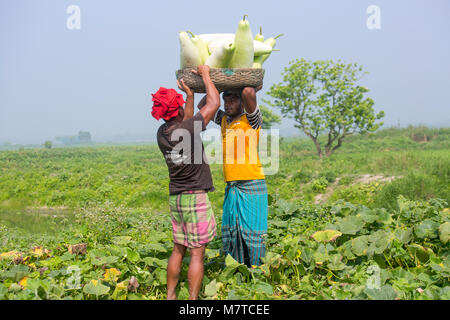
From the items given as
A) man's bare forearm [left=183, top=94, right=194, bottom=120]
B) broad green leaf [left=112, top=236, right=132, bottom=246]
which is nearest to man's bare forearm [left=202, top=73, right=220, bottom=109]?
man's bare forearm [left=183, top=94, right=194, bottom=120]

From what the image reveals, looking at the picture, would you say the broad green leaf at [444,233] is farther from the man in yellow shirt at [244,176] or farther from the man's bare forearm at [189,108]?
the man's bare forearm at [189,108]

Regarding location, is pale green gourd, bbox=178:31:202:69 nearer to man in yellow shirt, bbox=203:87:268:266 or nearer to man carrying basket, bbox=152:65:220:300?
man carrying basket, bbox=152:65:220:300

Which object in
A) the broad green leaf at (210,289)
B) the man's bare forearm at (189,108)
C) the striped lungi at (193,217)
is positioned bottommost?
the broad green leaf at (210,289)

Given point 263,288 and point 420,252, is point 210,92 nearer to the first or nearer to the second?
point 263,288

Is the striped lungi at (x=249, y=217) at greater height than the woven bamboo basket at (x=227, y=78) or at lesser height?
lesser

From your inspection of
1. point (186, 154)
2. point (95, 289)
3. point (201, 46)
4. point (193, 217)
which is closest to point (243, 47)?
point (201, 46)

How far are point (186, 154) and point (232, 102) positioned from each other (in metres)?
0.77

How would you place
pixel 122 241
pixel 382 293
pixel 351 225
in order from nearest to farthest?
pixel 382 293
pixel 122 241
pixel 351 225

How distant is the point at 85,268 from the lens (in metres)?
3.24

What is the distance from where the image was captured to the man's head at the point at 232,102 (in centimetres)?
339

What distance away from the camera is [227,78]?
3098 millimetres

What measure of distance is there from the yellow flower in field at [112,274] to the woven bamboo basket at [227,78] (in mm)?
1556

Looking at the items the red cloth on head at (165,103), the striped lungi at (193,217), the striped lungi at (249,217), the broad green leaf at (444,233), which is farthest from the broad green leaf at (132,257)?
the broad green leaf at (444,233)
